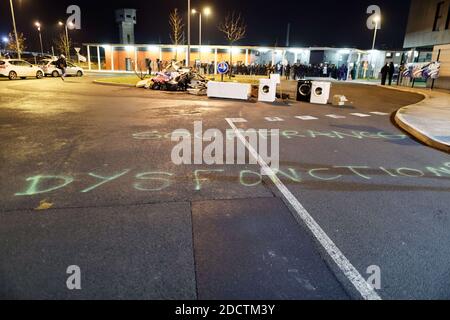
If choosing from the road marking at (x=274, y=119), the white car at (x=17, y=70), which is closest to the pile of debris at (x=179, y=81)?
the road marking at (x=274, y=119)

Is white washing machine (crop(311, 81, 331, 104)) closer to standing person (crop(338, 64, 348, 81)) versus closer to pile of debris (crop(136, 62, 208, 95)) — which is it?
pile of debris (crop(136, 62, 208, 95))

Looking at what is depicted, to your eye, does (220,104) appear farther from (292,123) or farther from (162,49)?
(162,49)

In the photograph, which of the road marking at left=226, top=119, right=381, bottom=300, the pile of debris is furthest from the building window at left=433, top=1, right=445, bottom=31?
the road marking at left=226, top=119, right=381, bottom=300

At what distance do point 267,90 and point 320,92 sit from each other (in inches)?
102

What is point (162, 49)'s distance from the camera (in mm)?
45812

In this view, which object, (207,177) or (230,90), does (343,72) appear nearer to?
(230,90)

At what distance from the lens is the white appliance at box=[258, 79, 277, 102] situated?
16359 mm

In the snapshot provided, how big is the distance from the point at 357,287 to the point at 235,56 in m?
46.1

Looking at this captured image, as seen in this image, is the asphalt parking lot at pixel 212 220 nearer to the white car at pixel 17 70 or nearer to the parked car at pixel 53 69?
the white car at pixel 17 70

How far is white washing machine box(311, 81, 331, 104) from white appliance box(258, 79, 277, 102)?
1.92 metres

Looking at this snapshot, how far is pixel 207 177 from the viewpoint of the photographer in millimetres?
5406

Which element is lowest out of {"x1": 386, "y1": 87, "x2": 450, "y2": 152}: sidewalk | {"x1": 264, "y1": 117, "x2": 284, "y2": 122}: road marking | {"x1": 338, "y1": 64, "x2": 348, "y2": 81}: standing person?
{"x1": 264, "y1": 117, "x2": 284, "y2": 122}: road marking

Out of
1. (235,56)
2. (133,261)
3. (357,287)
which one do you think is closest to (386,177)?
(357,287)

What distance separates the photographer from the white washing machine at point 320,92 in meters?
16.1
